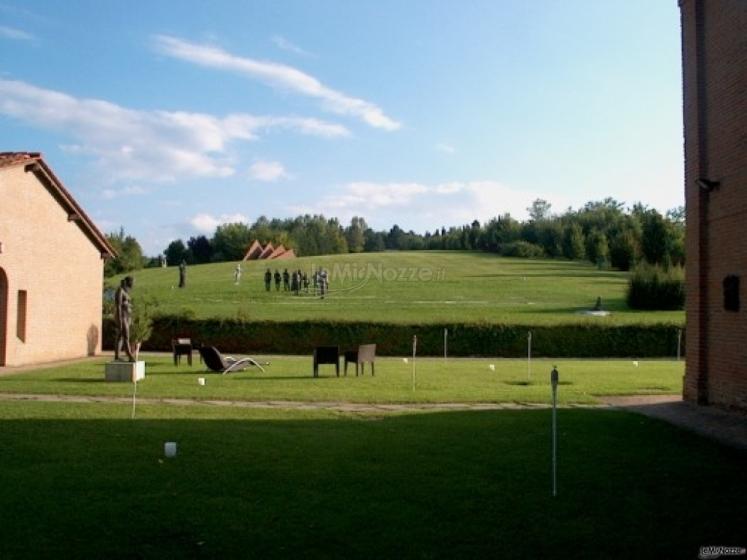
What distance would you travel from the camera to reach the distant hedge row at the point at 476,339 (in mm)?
31688

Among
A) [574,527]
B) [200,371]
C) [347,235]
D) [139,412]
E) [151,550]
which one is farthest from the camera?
[347,235]

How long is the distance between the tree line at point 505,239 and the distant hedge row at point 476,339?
129 ft

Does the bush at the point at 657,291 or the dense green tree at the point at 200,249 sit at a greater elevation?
the dense green tree at the point at 200,249

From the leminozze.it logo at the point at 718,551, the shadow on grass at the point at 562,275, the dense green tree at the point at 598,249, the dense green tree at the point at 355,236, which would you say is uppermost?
the dense green tree at the point at 355,236

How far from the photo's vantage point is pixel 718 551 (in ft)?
19.4

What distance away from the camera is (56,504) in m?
7.01

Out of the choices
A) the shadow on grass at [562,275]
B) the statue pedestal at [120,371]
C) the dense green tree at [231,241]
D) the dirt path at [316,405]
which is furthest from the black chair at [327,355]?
→ the dense green tree at [231,241]

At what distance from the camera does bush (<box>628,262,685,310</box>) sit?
45.9 m

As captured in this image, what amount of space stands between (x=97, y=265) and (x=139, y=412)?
18790 millimetres

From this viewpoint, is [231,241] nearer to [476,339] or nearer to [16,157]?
[476,339]

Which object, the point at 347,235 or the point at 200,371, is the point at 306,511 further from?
the point at 347,235

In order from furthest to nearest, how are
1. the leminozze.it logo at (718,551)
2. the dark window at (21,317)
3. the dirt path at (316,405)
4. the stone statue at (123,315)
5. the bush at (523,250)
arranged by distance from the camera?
the bush at (523,250)
the dark window at (21,317)
the stone statue at (123,315)
the dirt path at (316,405)
the leminozze.it logo at (718,551)

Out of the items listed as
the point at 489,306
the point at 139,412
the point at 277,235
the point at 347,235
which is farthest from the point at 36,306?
the point at 347,235

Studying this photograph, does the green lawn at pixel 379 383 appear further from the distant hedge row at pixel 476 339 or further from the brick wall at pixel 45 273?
the distant hedge row at pixel 476 339
